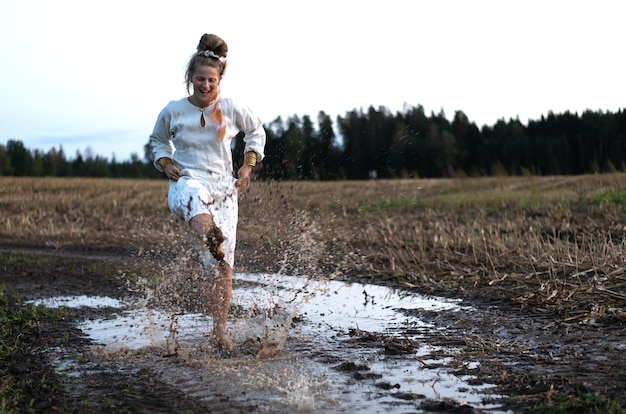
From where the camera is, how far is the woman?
519 centimetres

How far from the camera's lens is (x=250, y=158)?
5578 mm

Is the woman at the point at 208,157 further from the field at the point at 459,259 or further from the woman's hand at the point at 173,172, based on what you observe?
the field at the point at 459,259

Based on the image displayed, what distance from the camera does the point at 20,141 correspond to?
6600cm

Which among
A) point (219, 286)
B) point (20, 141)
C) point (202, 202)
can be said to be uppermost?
point (20, 141)

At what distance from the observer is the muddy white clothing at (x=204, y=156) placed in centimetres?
527

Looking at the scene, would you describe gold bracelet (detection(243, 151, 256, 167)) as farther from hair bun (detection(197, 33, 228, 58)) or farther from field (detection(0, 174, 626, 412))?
field (detection(0, 174, 626, 412))

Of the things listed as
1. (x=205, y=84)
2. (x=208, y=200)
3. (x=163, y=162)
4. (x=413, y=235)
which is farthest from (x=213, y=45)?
(x=413, y=235)

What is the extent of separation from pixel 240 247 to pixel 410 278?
450 cm

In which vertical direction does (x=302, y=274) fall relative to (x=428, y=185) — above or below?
below

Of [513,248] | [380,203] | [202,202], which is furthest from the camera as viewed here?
[380,203]

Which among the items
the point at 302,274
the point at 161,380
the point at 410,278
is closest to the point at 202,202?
the point at 161,380

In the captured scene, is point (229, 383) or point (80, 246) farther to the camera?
point (80, 246)

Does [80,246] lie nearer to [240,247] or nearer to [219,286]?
[240,247]

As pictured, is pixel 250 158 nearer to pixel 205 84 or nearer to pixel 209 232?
pixel 205 84
